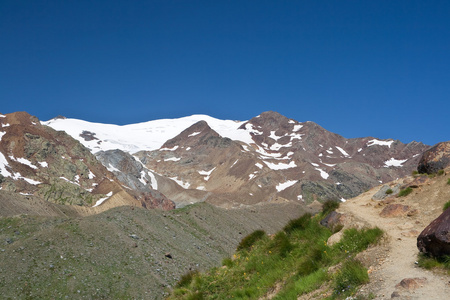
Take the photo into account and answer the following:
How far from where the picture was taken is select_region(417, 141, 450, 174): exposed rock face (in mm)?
18797

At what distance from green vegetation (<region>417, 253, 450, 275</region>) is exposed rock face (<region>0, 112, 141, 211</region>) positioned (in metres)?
84.6

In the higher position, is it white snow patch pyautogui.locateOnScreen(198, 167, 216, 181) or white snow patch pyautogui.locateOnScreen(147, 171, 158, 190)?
white snow patch pyautogui.locateOnScreen(198, 167, 216, 181)

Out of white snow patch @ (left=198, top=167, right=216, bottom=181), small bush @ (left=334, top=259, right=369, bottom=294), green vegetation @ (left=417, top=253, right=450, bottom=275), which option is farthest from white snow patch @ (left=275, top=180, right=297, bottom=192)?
small bush @ (left=334, top=259, right=369, bottom=294)

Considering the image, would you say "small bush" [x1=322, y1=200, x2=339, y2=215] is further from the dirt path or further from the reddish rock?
the reddish rock

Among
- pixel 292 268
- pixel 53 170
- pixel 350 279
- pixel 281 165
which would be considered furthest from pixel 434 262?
pixel 281 165

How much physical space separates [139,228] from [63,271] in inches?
347

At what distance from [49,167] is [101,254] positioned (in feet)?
320

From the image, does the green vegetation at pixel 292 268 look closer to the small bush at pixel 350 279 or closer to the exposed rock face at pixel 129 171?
the small bush at pixel 350 279

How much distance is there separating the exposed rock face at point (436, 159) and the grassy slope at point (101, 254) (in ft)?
48.7

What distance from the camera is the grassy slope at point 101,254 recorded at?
61.1ft

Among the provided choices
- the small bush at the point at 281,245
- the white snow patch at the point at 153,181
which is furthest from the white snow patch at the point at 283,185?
the small bush at the point at 281,245

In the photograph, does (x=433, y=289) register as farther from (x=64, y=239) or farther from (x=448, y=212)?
(x=64, y=239)

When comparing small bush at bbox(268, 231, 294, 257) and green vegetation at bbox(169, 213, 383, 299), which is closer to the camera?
green vegetation at bbox(169, 213, 383, 299)

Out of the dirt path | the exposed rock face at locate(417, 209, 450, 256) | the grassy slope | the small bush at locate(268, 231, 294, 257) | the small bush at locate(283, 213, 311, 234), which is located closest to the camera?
the dirt path
